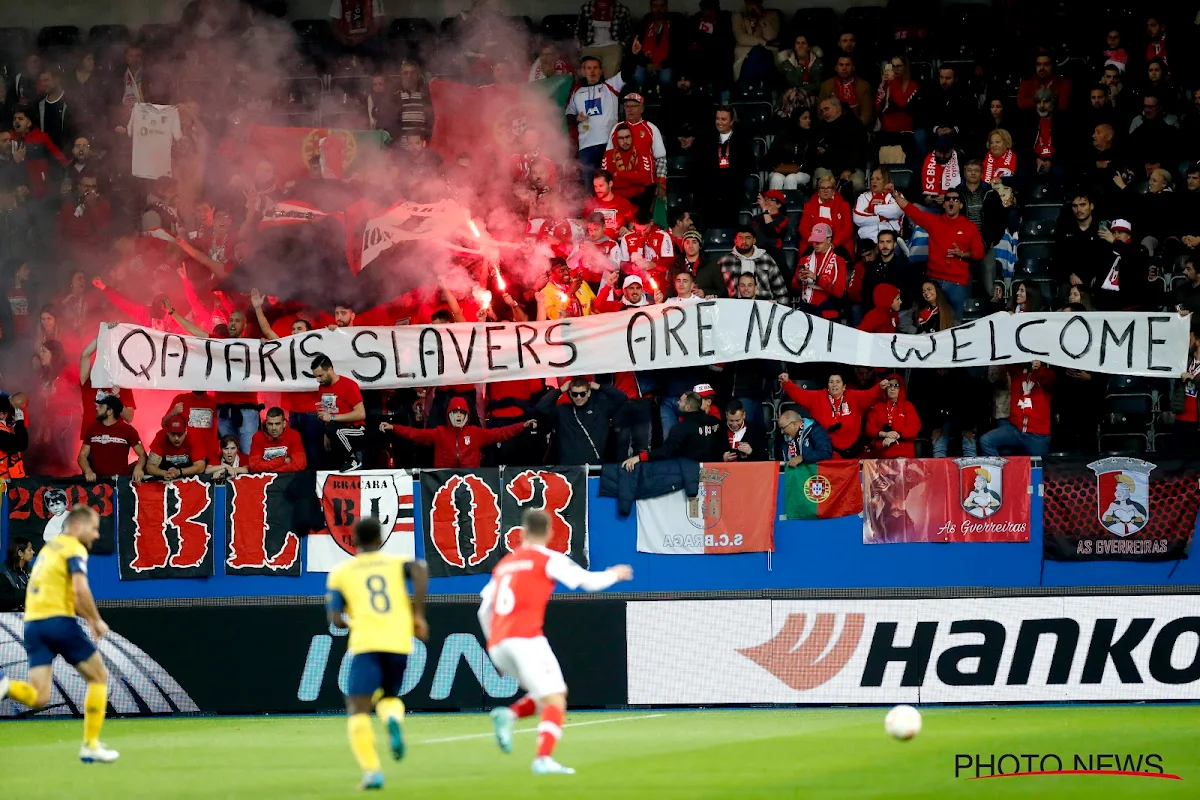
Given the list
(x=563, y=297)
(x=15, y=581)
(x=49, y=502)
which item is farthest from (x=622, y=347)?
(x=15, y=581)

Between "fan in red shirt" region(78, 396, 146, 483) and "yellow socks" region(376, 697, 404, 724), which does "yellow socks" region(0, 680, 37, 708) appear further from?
"fan in red shirt" region(78, 396, 146, 483)

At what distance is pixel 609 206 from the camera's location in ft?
59.1

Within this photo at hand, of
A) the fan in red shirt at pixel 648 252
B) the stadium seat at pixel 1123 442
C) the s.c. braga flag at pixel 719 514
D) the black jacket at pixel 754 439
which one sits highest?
the fan in red shirt at pixel 648 252

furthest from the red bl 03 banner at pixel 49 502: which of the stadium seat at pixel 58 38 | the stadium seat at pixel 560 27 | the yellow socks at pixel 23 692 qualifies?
the stadium seat at pixel 560 27

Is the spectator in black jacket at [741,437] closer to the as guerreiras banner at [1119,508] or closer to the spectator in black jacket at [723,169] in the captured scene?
the as guerreiras banner at [1119,508]

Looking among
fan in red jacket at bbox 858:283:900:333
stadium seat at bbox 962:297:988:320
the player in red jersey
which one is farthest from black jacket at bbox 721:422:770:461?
the player in red jersey

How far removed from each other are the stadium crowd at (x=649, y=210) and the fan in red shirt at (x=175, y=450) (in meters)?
0.04

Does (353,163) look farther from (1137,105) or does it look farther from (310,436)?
(1137,105)

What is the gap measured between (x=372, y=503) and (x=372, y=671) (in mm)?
6647

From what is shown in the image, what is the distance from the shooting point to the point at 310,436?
16.7 m

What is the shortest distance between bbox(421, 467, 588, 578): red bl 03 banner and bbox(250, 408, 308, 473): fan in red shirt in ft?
4.79

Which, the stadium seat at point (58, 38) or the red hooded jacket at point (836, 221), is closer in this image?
the red hooded jacket at point (836, 221)

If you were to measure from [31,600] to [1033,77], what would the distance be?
45.5 feet

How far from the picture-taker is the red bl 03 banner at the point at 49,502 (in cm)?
1650
